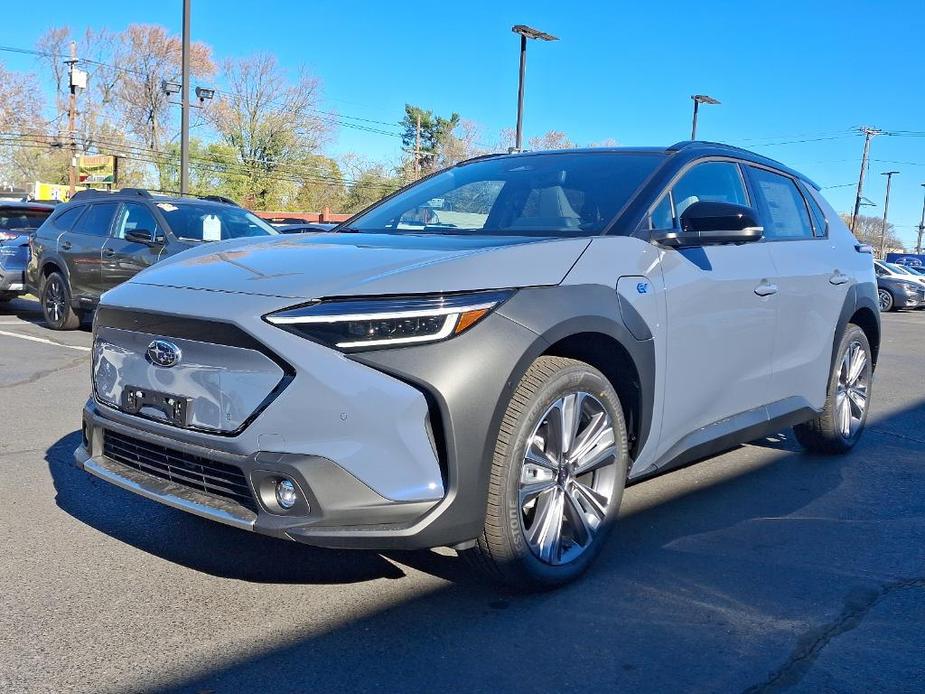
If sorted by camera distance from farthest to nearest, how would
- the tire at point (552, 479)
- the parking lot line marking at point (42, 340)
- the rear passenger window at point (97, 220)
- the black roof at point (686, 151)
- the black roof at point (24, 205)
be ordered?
1. the black roof at point (24, 205)
2. the rear passenger window at point (97, 220)
3. the parking lot line marking at point (42, 340)
4. the black roof at point (686, 151)
5. the tire at point (552, 479)

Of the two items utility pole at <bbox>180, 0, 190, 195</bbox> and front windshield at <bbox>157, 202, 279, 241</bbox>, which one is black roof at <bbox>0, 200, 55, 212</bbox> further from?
front windshield at <bbox>157, 202, 279, 241</bbox>

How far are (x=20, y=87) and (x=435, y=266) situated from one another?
186ft

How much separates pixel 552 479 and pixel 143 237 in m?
7.84

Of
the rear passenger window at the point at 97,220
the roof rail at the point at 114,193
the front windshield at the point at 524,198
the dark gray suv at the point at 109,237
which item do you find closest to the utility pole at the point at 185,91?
the roof rail at the point at 114,193

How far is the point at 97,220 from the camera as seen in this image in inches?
430

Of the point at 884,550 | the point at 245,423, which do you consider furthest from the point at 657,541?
the point at 245,423

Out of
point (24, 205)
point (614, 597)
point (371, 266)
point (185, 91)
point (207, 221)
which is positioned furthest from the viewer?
point (185, 91)

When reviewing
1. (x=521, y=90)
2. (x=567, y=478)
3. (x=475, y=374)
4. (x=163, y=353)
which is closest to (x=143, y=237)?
(x=163, y=353)

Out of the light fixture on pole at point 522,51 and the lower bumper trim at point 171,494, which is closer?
the lower bumper trim at point 171,494

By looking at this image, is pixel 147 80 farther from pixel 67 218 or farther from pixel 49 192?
pixel 67 218

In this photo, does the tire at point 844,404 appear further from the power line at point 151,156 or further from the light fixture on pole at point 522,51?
the power line at point 151,156

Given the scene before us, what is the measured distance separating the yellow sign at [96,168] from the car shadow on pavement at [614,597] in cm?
4752

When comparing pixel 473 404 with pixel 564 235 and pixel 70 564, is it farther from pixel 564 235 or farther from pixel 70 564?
pixel 70 564

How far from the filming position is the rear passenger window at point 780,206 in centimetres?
472
